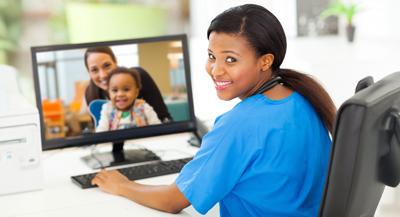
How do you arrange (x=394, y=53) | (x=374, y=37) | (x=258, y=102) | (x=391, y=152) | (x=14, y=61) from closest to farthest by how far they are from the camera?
(x=391, y=152) → (x=258, y=102) → (x=394, y=53) → (x=374, y=37) → (x=14, y=61)

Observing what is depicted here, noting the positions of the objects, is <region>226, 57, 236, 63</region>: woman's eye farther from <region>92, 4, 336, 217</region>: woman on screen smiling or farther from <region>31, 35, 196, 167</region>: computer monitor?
<region>31, 35, 196, 167</region>: computer monitor

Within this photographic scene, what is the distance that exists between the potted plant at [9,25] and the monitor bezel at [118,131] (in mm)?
1995

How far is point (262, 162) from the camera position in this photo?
1.44m

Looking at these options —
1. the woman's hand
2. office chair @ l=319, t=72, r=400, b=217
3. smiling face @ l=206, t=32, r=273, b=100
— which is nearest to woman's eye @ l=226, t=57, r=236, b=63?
smiling face @ l=206, t=32, r=273, b=100

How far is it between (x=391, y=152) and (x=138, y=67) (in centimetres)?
102

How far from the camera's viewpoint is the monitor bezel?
199 centimetres

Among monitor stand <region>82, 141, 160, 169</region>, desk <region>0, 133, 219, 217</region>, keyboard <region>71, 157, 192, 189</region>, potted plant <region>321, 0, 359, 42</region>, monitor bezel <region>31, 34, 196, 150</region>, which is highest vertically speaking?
potted plant <region>321, 0, 359, 42</region>

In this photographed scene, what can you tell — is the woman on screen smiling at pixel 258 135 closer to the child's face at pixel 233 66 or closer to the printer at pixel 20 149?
the child's face at pixel 233 66

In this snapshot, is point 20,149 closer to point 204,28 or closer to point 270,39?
point 270,39

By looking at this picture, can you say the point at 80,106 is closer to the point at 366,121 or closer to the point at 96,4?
the point at 366,121

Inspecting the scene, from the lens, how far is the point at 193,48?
368cm

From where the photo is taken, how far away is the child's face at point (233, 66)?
58.0 inches

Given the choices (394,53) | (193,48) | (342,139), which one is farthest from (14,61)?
(342,139)

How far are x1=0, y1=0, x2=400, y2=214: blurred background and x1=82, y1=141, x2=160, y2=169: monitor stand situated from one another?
92 centimetres
